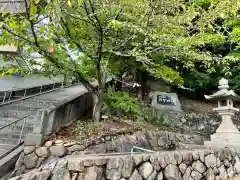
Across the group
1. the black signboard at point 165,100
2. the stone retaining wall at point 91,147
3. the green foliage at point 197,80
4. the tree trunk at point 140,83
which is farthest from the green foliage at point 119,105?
the green foliage at point 197,80

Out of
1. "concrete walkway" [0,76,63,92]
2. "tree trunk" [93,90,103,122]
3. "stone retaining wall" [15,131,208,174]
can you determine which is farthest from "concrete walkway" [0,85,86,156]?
"concrete walkway" [0,76,63,92]

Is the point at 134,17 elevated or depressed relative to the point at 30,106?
elevated

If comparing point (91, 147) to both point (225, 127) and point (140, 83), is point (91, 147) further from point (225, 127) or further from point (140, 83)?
point (140, 83)

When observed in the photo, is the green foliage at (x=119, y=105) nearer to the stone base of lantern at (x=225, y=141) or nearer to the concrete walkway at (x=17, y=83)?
the stone base of lantern at (x=225, y=141)

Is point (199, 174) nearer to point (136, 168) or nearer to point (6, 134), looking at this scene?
point (136, 168)

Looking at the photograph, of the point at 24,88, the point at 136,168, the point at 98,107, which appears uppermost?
the point at 24,88

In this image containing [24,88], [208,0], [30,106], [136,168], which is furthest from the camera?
[24,88]

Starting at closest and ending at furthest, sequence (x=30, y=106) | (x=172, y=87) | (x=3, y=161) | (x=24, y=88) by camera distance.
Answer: (x=3, y=161) → (x=30, y=106) → (x=24, y=88) → (x=172, y=87)

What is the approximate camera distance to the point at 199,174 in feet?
18.9

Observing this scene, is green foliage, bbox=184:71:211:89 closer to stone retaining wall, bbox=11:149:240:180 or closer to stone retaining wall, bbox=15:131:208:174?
stone retaining wall, bbox=15:131:208:174

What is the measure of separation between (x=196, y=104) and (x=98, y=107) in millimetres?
9039

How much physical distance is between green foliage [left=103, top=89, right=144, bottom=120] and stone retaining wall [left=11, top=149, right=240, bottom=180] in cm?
299

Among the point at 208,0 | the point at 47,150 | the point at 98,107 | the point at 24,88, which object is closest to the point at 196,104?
the point at 208,0

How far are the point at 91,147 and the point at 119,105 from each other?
7.05 ft
